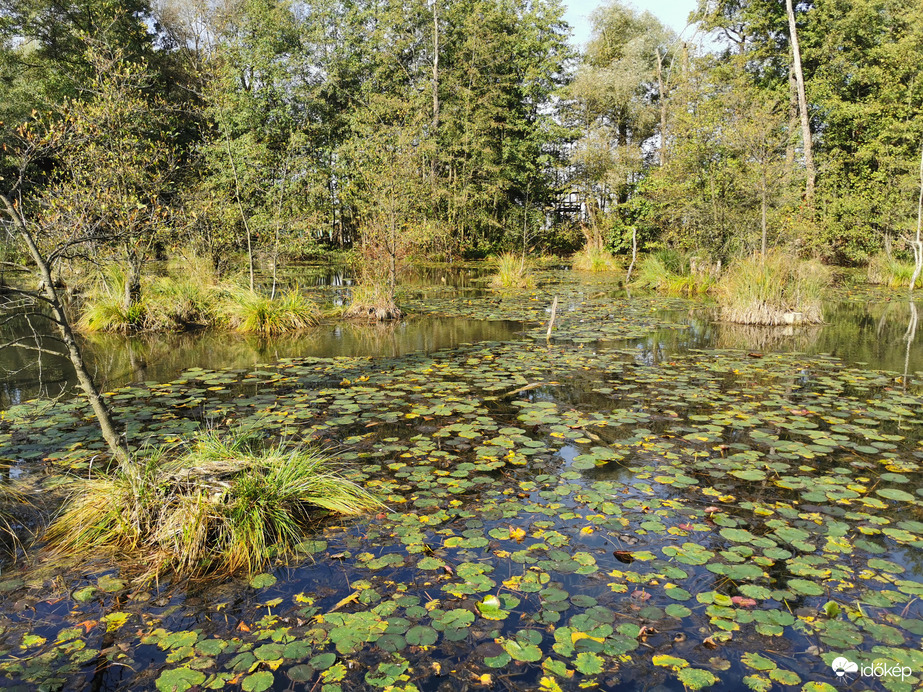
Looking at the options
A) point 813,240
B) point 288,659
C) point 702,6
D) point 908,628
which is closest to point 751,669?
point 908,628

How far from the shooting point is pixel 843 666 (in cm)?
244

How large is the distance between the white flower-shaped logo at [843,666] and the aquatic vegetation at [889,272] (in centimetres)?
1877

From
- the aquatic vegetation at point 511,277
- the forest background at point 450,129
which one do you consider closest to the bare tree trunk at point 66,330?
the forest background at point 450,129

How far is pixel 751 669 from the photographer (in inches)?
97.6

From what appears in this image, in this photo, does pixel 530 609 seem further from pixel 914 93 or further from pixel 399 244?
pixel 914 93

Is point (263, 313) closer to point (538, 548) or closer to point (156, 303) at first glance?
point (156, 303)

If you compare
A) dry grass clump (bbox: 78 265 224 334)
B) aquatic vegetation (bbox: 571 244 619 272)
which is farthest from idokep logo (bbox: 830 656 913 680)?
aquatic vegetation (bbox: 571 244 619 272)

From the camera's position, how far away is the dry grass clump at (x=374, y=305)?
39.4 feet

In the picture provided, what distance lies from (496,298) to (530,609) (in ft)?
41.1

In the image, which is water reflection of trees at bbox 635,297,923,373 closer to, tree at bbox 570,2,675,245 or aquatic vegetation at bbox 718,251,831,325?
aquatic vegetation at bbox 718,251,831,325

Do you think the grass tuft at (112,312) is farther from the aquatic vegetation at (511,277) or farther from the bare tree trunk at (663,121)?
the bare tree trunk at (663,121)

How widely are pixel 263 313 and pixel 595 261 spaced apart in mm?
17372

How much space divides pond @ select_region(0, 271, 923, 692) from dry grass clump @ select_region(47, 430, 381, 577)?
184 mm

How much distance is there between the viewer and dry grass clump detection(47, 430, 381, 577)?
3.27m
